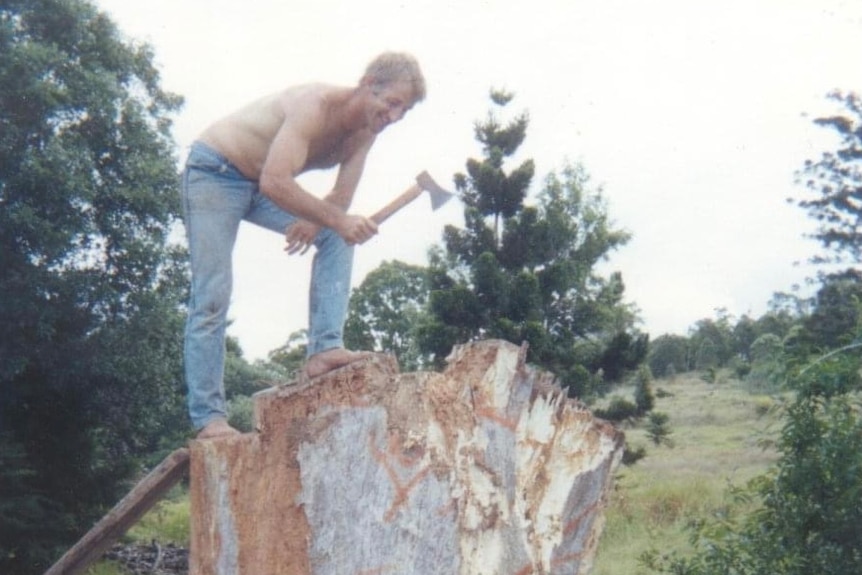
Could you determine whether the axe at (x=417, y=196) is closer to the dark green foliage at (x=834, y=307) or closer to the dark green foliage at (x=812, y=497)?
the dark green foliage at (x=812, y=497)

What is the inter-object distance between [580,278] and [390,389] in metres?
21.8

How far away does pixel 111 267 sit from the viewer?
53.0 feet

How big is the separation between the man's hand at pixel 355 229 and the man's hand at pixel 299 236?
25 cm

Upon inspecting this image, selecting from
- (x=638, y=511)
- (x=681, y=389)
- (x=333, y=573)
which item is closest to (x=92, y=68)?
(x=638, y=511)

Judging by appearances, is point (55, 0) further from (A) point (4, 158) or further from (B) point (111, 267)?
(B) point (111, 267)

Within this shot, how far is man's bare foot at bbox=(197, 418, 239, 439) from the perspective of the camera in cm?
302

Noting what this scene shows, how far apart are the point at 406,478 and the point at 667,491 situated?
17.5m

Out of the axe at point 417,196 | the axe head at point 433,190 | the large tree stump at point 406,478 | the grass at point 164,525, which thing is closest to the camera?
the large tree stump at point 406,478

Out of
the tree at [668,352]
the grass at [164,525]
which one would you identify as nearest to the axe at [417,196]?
the grass at [164,525]

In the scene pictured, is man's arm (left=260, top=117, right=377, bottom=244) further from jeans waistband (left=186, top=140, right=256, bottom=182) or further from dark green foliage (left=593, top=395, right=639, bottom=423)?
dark green foliage (left=593, top=395, right=639, bottom=423)

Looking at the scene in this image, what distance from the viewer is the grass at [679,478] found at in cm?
1602

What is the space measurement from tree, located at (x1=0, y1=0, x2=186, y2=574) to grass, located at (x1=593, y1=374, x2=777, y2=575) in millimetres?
8062

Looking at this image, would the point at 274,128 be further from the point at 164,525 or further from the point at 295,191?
the point at 164,525

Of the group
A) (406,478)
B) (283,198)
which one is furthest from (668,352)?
(406,478)
